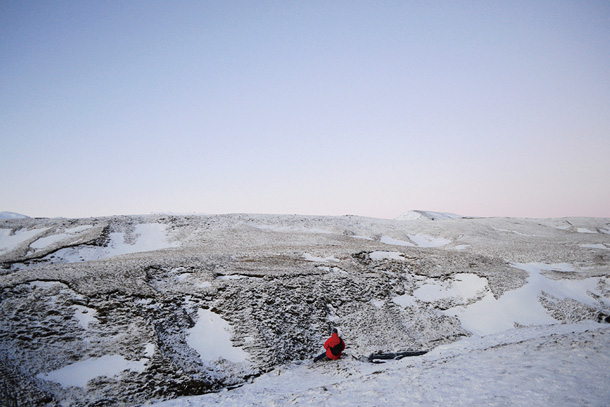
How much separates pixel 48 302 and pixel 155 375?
942cm

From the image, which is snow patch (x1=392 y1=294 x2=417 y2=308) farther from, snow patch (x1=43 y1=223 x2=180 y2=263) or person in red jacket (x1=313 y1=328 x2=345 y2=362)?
snow patch (x1=43 y1=223 x2=180 y2=263)

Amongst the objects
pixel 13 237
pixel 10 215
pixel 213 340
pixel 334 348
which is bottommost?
pixel 334 348

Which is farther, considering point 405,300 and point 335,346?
point 405,300

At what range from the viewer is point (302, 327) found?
18.9 m

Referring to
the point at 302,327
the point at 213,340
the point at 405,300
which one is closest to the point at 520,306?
the point at 405,300

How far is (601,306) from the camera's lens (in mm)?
23375

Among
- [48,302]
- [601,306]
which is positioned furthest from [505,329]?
[48,302]

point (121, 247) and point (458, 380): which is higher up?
point (121, 247)

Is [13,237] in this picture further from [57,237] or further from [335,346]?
[335,346]

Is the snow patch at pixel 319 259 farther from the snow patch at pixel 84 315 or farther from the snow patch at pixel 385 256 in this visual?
the snow patch at pixel 84 315

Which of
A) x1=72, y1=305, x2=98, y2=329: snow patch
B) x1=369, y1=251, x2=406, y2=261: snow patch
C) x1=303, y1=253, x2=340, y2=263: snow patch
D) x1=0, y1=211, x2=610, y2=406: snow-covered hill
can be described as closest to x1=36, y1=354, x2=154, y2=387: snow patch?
x1=0, y1=211, x2=610, y2=406: snow-covered hill

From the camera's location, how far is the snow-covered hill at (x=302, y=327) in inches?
463

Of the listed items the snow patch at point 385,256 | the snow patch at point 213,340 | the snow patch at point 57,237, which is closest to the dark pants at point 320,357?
the snow patch at point 213,340

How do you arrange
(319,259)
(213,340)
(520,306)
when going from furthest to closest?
(319,259) < (520,306) < (213,340)
